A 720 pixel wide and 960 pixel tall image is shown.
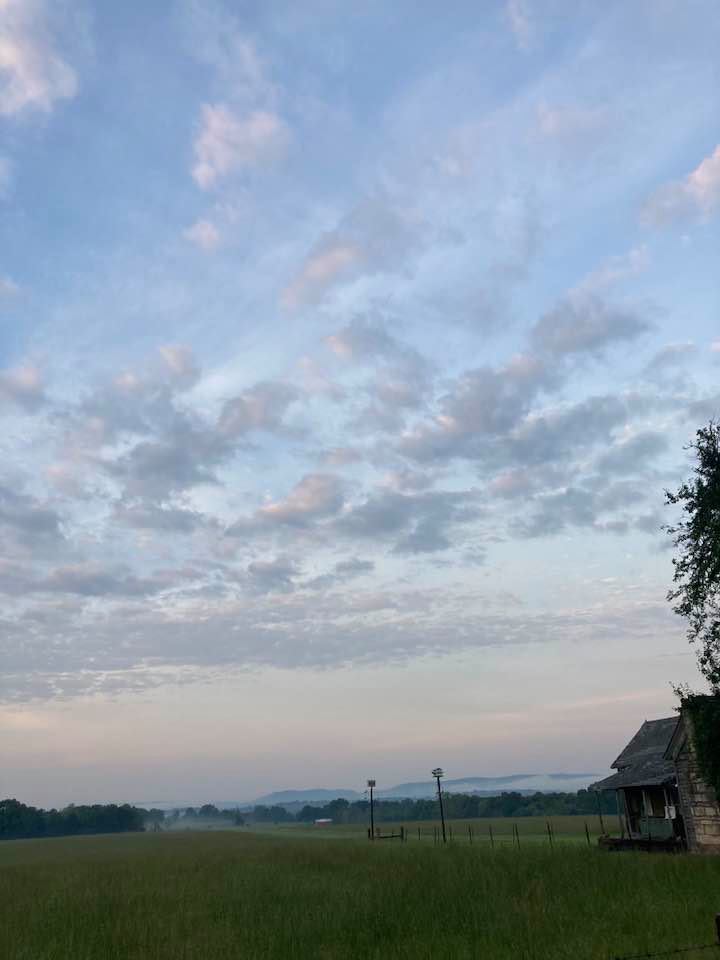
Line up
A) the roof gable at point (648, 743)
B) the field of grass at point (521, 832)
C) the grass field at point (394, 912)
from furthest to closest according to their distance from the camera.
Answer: the field of grass at point (521, 832)
the roof gable at point (648, 743)
the grass field at point (394, 912)

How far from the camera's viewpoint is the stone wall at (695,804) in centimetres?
3556

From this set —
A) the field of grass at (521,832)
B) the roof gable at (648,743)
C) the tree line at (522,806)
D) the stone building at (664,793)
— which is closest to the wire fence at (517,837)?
the field of grass at (521,832)

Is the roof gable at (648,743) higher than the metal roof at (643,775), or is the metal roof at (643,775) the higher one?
the roof gable at (648,743)

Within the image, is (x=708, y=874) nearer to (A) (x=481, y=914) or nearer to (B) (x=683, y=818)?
(A) (x=481, y=914)

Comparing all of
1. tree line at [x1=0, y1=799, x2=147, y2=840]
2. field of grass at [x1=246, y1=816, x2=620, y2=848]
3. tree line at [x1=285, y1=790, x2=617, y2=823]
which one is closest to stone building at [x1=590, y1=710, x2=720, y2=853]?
field of grass at [x1=246, y1=816, x2=620, y2=848]

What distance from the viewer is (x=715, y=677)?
32.8 meters

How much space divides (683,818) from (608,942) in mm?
24565

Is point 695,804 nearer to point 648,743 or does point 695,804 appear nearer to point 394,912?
point 648,743

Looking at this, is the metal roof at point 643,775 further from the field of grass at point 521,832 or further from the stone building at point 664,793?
the field of grass at point 521,832

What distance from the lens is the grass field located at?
18.5 metres

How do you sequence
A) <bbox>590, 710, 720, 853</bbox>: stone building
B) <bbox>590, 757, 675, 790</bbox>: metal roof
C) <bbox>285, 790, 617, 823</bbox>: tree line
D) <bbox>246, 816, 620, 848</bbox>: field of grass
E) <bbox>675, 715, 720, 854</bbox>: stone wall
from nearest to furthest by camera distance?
<bbox>675, 715, 720, 854</bbox>: stone wall
<bbox>590, 710, 720, 853</bbox>: stone building
<bbox>590, 757, 675, 790</bbox>: metal roof
<bbox>246, 816, 620, 848</bbox>: field of grass
<bbox>285, 790, 617, 823</bbox>: tree line

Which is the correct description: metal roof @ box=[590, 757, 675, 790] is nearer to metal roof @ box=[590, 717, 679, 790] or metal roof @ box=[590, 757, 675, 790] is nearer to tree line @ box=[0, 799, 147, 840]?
metal roof @ box=[590, 717, 679, 790]

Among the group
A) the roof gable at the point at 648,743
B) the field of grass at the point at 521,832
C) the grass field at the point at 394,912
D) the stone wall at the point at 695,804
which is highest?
the roof gable at the point at 648,743

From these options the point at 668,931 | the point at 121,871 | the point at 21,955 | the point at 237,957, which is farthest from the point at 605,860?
the point at 121,871
